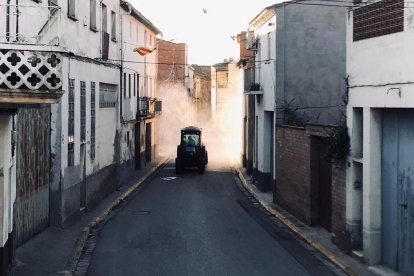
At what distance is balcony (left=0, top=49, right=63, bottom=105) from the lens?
7.04 metres

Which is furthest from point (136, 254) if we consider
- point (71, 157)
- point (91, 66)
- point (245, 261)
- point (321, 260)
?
point (91, 66)

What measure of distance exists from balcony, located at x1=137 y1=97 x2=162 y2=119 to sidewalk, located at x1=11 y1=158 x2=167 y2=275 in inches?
518

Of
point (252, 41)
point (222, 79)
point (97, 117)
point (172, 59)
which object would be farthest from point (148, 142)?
point (222, 79)

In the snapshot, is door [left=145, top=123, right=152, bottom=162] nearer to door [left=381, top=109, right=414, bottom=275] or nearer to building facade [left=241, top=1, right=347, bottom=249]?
building facade [left=241, top=1, right=347, bottom=249]

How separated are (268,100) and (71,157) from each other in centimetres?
922

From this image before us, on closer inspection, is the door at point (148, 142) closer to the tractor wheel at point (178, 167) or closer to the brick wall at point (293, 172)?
the tractor wheel at point (178, 167)

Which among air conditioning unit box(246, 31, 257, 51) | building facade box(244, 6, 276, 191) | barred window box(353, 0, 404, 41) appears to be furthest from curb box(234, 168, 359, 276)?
air conditioning unit box(246, 31, 257, 51)

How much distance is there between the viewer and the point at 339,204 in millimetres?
12883

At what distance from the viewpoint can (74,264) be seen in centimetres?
1136

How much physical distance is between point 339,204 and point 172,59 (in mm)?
44446

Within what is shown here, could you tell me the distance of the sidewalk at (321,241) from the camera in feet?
35.3

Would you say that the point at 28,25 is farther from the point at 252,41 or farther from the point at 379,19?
the point at 252,41

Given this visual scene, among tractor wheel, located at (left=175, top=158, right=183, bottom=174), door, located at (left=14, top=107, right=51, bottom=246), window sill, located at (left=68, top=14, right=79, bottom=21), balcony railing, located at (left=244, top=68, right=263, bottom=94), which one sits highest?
window sill, located at (left=68, top=14, right=79, bottom=21)

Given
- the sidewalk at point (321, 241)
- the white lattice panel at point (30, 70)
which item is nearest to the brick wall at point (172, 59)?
the sidewalk at point (321, 241)
